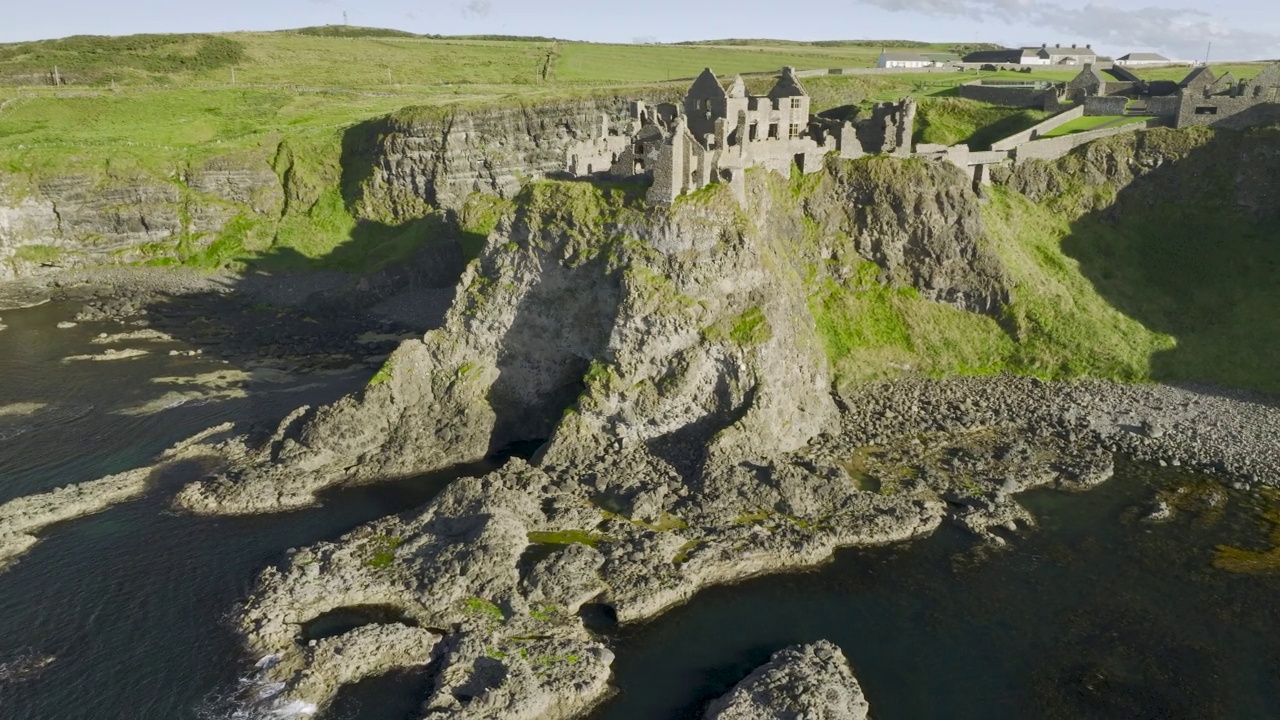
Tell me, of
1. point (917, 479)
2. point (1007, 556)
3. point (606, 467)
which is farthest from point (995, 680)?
point (606, 467)

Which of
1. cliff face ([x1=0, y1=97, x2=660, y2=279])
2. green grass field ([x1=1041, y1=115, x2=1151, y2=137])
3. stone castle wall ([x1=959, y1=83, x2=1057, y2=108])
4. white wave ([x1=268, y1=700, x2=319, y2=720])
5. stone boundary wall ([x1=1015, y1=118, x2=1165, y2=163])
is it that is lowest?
white wave ([x1=268, y1=700, x2=319, y2=720])

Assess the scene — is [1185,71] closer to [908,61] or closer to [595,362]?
[908,61]

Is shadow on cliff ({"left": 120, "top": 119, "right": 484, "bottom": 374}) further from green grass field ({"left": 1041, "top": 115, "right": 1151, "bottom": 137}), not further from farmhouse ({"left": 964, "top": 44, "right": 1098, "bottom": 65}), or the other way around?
farmhouse ({"left": 964, "top": 44, "right": 1098, "bottom": 65})

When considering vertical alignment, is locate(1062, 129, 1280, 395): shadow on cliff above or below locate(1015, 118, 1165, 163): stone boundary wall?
below

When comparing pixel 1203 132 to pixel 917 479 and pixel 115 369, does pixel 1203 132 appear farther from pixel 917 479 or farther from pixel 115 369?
pixel 115 369

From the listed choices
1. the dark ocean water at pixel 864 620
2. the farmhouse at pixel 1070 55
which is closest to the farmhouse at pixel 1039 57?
the farmhouse at pixel 1070 55

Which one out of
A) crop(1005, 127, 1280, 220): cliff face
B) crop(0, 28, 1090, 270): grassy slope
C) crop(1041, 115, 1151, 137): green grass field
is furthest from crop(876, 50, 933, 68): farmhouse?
crop(1005, 127, 1280, 220): cliff face

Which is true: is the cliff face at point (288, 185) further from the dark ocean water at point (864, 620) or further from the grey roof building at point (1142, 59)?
the grey roof building at point (1142, 59)
